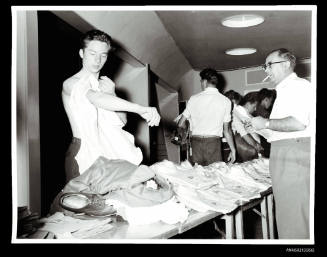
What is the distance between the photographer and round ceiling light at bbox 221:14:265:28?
292cm

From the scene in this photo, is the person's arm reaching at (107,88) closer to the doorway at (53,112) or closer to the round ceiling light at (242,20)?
the doorway at (53,112)

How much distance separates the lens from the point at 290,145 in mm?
1682

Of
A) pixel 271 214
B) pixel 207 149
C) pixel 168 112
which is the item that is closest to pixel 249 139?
pixel 207 149

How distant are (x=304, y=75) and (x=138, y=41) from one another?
Answer: 2.76 meters

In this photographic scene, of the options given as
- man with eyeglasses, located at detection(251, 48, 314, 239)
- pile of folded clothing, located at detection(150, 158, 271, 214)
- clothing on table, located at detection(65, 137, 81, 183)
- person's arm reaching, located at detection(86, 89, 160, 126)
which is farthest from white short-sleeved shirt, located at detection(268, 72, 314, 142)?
clothing on table, located at detection(65, 137, 81, 183)

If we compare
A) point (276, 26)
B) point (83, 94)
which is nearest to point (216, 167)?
point (83, 94)

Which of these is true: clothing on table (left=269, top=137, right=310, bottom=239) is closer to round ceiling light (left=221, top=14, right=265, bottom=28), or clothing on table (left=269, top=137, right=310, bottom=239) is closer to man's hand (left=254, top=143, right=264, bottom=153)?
man's hand (left=254, top=143, right=264, bottom=153)

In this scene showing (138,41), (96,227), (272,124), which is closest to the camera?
(96,227)

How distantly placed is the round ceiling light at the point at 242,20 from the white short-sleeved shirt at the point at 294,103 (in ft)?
4.30

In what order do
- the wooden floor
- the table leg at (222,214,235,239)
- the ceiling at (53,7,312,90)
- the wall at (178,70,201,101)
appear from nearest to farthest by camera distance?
the table leg at (222,214,235,239)
the ceiling at (53,7,312,90)
the wooden floor
the wall at (178,70,201,101)

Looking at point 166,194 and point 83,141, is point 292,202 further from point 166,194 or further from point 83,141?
point 83,141

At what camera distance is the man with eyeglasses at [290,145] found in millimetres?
1625

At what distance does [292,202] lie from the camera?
66.8 inches

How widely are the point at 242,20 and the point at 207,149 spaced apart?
1367mm
